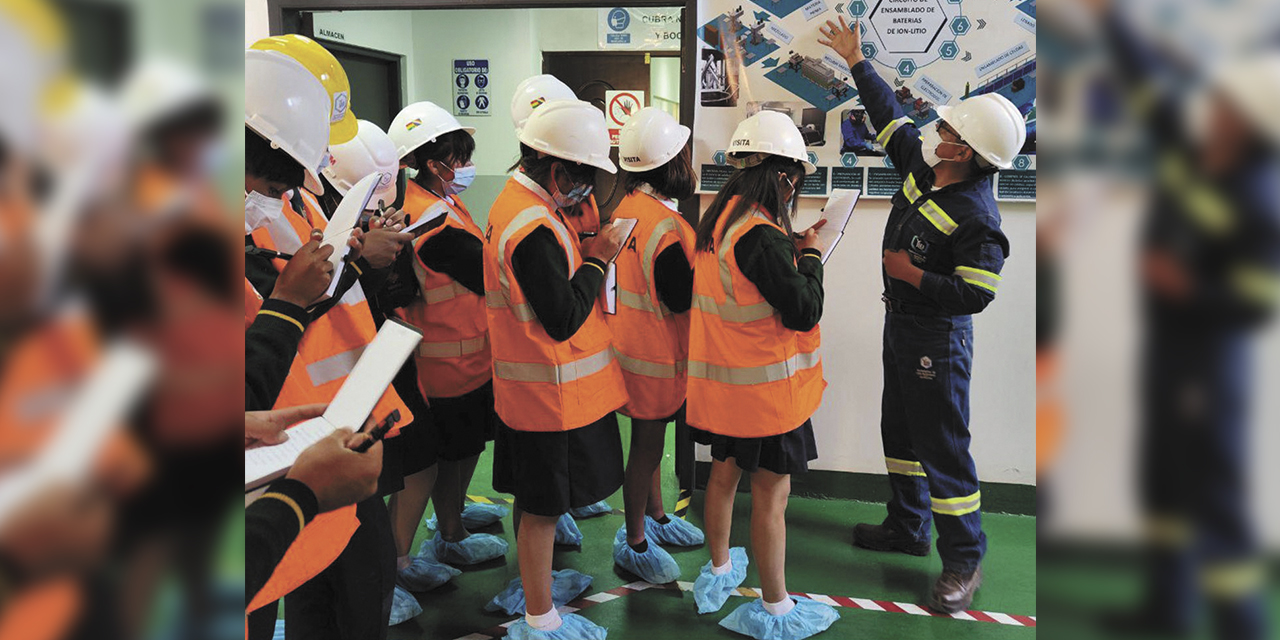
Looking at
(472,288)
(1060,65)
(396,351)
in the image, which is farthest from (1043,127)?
(472,288)

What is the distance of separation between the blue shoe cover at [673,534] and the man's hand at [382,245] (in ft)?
5.97

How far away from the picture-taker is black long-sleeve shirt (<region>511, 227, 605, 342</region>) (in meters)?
2.56

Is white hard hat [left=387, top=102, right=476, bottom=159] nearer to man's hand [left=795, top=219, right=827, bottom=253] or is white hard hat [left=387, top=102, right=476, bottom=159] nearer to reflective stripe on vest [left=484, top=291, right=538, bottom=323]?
reflective stripe on vest [left=484, top=291, right=538, bottom=323]

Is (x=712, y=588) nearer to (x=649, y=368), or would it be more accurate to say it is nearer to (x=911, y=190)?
(x=649, y=368)

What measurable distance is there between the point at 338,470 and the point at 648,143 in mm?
2292

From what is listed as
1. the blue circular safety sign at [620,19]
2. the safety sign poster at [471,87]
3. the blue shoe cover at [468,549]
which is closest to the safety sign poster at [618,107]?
the blue circular safety sign at [620,19]

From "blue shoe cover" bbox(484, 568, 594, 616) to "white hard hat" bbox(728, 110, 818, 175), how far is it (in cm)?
178

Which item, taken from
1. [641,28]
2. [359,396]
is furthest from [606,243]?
[641,28]

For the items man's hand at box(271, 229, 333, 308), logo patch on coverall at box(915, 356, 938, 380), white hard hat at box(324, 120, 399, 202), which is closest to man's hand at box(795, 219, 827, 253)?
logo patch on coverall at box(915, 356, 938, 380)

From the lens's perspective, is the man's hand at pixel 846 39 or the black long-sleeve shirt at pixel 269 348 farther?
the man's hand at pixel 846 39

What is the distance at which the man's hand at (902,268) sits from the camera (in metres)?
3.17

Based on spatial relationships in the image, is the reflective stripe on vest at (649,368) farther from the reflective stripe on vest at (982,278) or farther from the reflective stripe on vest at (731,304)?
the reflective stripe on vest at (982,278)

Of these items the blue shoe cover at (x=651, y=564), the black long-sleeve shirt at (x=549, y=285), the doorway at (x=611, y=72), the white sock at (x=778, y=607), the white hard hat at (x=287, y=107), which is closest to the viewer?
the white hard hat at (x=287, y=107)

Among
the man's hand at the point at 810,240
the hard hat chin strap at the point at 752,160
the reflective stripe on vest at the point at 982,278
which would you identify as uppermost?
the hard hat chin strap at the point at 752,160
